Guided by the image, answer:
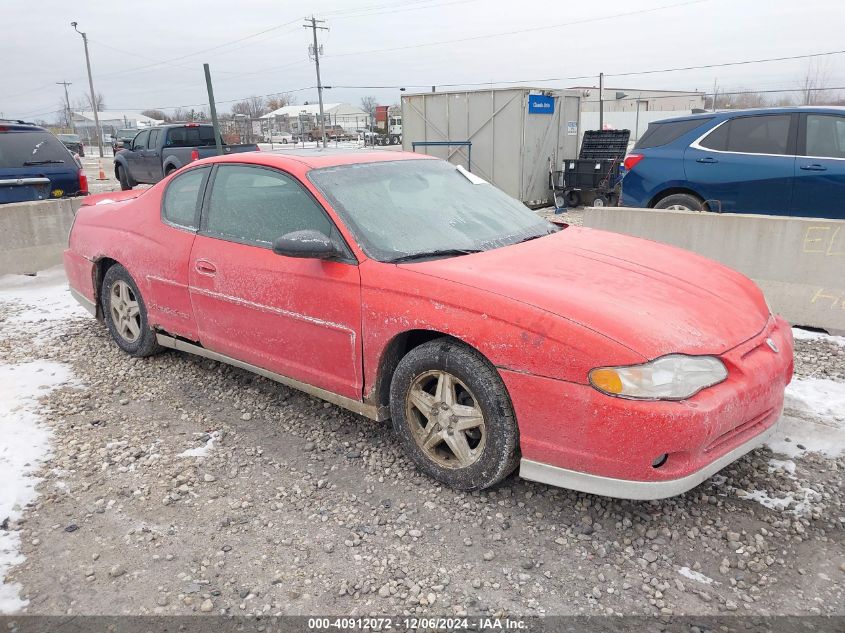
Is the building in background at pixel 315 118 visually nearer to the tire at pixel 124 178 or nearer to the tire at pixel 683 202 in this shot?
the tire at pixel 124 178

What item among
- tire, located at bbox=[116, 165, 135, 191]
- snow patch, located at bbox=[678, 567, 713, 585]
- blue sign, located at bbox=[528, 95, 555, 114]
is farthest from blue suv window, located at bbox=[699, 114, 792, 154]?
tire, located at bbox=[116, 165, 135, 191]

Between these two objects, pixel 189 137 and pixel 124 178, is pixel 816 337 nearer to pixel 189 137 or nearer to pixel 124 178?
pixel 189 137

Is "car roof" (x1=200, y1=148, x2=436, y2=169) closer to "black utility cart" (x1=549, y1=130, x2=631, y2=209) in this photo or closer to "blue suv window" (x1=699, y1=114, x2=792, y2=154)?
"blue suv window" (x1=699, y1=114, x2=792, y2=154)

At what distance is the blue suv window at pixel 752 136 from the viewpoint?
707 centimetres

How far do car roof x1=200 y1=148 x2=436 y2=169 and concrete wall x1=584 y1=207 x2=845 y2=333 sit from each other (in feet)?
9.13

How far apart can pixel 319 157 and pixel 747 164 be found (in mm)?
5424

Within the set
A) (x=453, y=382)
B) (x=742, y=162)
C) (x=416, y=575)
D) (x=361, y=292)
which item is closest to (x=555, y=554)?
(x=416, y=575)

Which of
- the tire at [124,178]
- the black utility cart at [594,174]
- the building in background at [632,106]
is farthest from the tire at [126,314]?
the building in background at [632,106]

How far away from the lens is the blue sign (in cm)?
1420

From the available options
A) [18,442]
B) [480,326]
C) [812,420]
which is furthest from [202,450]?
[812,420]

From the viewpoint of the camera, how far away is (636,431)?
2.49 m

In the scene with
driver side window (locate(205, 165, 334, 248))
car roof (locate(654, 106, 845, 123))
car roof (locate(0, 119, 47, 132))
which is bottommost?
driver side window (locate(205, 165, 334, 248))

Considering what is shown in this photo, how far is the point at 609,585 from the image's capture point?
2.50m

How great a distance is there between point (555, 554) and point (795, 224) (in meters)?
3.83
